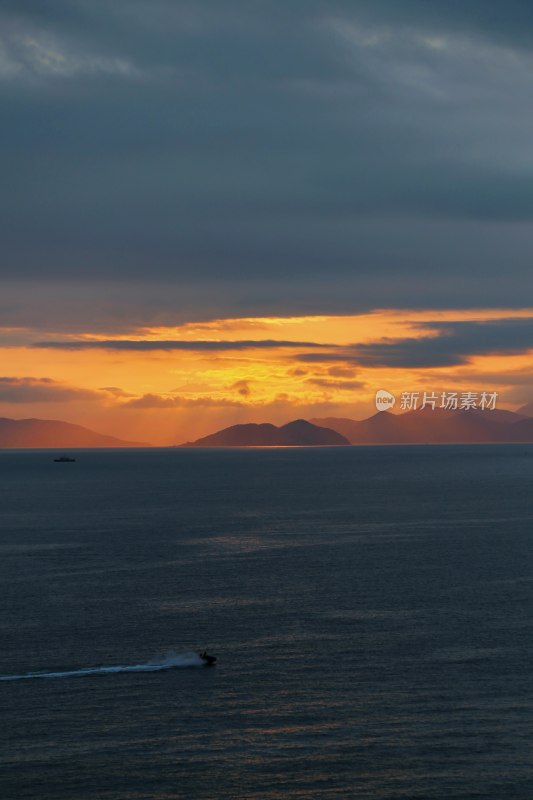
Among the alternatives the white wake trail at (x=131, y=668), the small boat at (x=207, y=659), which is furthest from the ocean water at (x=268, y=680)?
the small boat at (x=207, y=659)

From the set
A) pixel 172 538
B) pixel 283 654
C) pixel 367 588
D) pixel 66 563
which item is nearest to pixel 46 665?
pixel 283 654

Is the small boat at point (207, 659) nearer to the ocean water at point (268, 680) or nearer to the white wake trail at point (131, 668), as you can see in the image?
the white wake trail at point (131, 668)

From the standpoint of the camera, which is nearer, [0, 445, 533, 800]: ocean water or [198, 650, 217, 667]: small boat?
[0, 445, 533, 800]: ocean water

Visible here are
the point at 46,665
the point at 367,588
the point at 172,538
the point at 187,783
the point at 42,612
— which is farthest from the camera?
the point at 172,538

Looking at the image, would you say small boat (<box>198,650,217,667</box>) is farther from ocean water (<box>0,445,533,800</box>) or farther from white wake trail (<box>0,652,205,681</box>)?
ocean water (<box>0,445,533,800</box>)

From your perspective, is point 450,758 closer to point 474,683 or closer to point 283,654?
point 474,683

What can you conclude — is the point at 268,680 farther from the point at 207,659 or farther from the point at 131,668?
the point at 131,668

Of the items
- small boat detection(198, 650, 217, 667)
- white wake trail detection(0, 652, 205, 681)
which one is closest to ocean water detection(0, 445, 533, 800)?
white wake trail detection(0, 652, 205, 681)

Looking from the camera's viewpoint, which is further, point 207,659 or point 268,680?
point 207,659

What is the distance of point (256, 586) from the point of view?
127 metres

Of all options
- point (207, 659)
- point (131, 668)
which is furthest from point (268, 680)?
point (131, 668)

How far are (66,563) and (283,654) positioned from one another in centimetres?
6278

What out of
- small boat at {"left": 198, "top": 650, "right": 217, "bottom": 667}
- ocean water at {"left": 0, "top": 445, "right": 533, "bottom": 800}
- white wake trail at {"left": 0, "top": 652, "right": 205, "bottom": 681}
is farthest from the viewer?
small boat at {"left": 198, "top": 650, "right": 217, "bottom": 667}

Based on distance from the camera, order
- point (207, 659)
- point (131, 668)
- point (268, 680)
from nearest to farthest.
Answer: point (268, 680) < point (131, 668) < point (207, 659)
